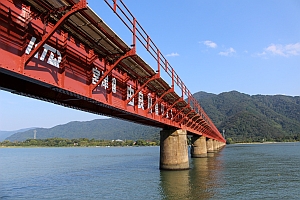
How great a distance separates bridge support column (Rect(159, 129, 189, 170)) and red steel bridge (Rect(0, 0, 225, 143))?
14231 mm

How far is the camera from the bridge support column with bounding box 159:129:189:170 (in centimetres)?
3425

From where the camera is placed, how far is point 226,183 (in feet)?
86.1

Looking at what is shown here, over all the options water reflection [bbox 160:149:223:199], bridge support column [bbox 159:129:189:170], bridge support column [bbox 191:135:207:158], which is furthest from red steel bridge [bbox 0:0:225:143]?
bridge support column [bbox 191:135:207:158]

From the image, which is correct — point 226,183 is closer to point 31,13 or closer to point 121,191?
point 121,191

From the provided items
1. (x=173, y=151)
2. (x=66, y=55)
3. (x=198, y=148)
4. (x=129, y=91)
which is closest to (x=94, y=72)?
(x=66, y=55)

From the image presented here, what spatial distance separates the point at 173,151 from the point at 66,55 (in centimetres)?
2383

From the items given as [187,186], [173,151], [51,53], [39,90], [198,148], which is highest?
[51,53]

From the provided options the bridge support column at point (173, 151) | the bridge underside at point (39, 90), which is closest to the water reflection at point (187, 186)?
the bridge support column at point (173, 151)

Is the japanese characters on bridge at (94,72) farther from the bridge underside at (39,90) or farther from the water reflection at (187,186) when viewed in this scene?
the water reflection at (187,186)

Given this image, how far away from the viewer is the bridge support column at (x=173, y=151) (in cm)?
3425

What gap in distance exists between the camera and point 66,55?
13.1 meters

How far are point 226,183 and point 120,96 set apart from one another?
1367 centimetres

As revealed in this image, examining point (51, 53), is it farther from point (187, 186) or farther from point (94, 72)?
point (187, 186)

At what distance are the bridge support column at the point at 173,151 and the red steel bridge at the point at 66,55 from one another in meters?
14.2
